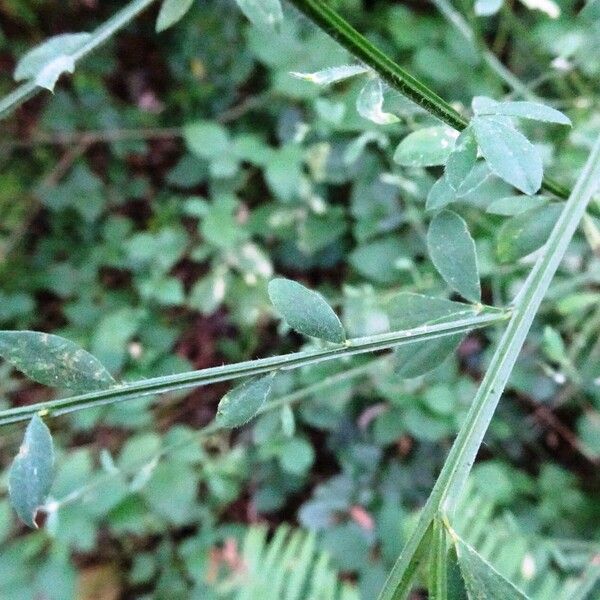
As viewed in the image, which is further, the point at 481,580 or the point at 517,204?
the point at 517,204

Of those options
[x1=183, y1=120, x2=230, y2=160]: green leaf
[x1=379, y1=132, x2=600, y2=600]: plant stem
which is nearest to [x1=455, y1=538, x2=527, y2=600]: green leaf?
[x1=379, y1=132, x2=600, y2=600]: plant stem

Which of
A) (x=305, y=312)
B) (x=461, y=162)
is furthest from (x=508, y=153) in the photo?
(x=305, y=312)

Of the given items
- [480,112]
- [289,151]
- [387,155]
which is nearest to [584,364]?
[387,155]

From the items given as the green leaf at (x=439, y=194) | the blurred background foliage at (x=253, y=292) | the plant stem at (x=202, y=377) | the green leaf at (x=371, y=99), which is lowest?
the blurred background foliage at (x=253, y=292)

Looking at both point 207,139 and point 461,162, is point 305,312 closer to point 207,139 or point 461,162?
point 461,162

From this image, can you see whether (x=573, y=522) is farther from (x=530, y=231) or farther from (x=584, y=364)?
(x=530, y=231)

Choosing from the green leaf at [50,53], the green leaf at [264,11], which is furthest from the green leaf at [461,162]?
the green leaf at [50,53]

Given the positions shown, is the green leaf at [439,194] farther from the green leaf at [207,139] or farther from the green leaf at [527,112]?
the green leaf at [207,139]

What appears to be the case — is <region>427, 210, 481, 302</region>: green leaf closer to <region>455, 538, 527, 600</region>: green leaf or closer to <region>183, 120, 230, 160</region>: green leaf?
<region>455, 538, 527, 600</region>: green leaf

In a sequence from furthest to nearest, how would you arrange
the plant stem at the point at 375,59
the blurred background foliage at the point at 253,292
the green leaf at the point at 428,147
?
1. the blurred background foliage at the point at 253,292
2. the green leaf at the point at 428,147
3. the plant stem at the point at 375,59
